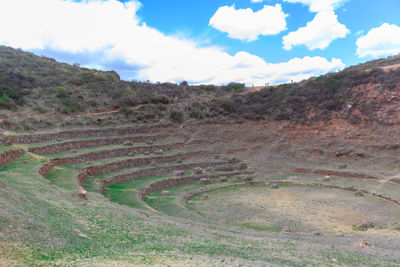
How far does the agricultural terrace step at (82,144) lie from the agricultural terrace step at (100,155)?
10.4 feet

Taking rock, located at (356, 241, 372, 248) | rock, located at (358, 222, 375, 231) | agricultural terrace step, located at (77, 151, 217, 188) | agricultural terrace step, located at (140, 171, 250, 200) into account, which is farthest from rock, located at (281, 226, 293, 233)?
agricultural terrace step, located at (77, 151, 217, 188)

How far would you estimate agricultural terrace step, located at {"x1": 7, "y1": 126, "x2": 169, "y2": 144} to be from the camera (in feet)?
102

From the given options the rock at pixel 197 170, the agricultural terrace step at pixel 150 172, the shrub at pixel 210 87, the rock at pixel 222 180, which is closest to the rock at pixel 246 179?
the rock at pixel 222 180

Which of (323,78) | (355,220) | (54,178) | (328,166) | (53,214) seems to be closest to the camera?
(53,214)

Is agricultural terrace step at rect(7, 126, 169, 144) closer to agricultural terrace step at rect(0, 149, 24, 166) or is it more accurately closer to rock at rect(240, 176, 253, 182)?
agricultural terrace step at rect(0, 149, 24, 166)

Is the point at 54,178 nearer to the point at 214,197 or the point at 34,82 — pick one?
the point at 214,197

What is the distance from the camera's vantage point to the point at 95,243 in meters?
10.9

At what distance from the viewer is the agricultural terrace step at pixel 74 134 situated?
31.0 meters

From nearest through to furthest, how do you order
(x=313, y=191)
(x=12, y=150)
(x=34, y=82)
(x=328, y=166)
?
(x=12, y=150)
(x=313, y=191)
(x=328, y=166)
(x=34, y=82)

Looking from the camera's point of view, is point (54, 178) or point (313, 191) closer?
point (54, 178)

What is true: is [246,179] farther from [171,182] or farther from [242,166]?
[171,182]

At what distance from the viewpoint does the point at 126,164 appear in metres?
33.0

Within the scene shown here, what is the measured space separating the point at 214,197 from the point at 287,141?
69.4 ft

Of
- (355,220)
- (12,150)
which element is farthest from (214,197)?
(12,150)
